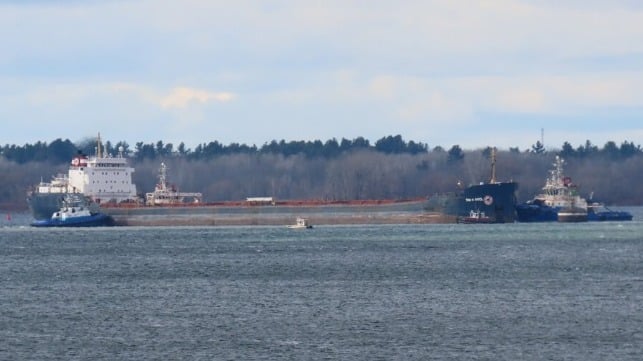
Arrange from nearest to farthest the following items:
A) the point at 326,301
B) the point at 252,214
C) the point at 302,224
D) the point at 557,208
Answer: the point at 326,301 → the point at 302,224 → the point at 252,214 → the point at 557,208

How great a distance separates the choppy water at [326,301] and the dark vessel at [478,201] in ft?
77.3

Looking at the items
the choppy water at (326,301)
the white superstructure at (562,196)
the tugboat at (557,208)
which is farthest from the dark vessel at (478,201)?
the choppy water at (326,301)

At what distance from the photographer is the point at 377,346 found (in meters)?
36.7

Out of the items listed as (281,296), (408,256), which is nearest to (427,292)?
(281,296)

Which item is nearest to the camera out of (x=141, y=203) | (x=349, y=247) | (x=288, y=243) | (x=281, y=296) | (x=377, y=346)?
(x=377, y=346)

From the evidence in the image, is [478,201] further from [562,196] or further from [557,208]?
[562,196]

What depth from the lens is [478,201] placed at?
11069cm

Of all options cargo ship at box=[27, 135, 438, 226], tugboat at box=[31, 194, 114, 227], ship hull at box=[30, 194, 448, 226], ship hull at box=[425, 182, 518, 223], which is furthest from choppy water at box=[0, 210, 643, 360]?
tugboat at box=[31, 194, 114, 227]

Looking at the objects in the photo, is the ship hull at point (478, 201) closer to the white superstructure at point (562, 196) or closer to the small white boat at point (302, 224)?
the small white boat at point (302, 224)

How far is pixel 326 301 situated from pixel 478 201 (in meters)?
64.2

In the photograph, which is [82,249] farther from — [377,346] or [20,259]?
[377,346]

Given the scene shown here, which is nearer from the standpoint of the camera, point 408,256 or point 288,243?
point 408,256

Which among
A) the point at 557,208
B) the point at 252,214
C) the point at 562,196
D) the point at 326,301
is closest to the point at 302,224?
the point at 252,214

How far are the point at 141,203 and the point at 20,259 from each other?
44750mm
